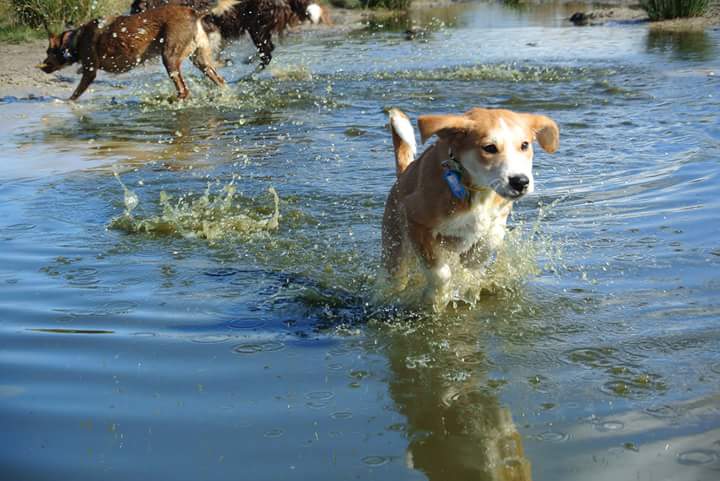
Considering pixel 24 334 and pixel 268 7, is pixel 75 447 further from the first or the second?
pixel 268 7

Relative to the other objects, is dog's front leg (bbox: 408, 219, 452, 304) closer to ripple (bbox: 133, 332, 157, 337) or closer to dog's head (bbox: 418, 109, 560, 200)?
dog's head (bbox: 418, 109, 560, 200)

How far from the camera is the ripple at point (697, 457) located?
2.85 meters

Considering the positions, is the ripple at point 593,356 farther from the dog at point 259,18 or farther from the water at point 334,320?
the dog at point 259,18

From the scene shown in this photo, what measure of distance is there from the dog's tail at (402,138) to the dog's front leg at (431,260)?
0.67 meters

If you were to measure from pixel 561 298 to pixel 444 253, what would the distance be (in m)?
0.67

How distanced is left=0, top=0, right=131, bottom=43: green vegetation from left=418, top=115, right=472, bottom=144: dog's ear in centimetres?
1510

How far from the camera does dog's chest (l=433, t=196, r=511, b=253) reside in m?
4.27

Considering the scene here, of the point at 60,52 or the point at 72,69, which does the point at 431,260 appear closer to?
the point at 60,52

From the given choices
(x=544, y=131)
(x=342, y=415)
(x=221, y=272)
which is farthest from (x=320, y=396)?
(x=221, y=272)

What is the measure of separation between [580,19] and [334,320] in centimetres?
1924

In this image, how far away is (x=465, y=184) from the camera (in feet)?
13.7

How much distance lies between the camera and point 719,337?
389 cm

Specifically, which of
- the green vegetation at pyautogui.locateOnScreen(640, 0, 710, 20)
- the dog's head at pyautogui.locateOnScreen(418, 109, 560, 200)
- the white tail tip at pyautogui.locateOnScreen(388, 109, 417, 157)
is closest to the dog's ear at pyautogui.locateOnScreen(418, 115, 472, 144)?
the dog's head at pyautogui.locateOnScreen(418, 109, 560, 200)

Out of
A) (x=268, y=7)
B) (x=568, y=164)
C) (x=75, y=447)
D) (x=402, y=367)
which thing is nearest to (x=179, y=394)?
(x=75, y=447)
